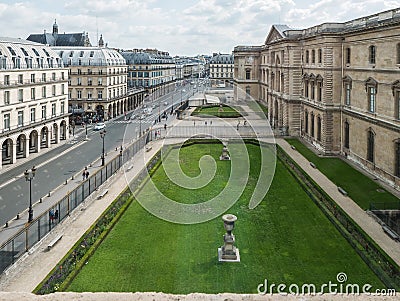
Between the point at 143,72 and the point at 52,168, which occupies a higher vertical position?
the point at 143,72

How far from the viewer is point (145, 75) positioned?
11331 centimetres

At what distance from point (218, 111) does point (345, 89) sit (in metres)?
42.8

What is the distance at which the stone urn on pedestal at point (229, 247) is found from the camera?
21.4 m

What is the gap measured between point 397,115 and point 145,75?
86.7 meters

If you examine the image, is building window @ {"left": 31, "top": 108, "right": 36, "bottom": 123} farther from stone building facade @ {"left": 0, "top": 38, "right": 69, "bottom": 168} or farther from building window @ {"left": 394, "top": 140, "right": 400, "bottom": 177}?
building window @ {"left": 394, "top": 140, "right": 400, "bottom": 177}

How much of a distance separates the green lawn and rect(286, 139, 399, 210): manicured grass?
4.41 m

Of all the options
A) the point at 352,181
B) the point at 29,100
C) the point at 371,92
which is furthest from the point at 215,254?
the point at 29,100

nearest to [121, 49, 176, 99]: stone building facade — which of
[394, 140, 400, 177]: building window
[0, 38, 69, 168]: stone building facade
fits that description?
[0, 38, 69, 168]: stone building facade

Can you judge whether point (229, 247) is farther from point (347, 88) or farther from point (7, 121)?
point (7, 121)

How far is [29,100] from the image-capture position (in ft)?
160

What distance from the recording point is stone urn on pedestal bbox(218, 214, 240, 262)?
21.4m

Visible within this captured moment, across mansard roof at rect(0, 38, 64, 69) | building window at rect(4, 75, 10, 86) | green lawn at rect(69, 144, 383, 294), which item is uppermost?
mansard roof at rect(0, 38, 64, 69)

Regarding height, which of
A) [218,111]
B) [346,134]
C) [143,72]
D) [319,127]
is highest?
[143,72]

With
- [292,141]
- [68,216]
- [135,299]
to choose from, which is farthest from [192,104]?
[135,299]
